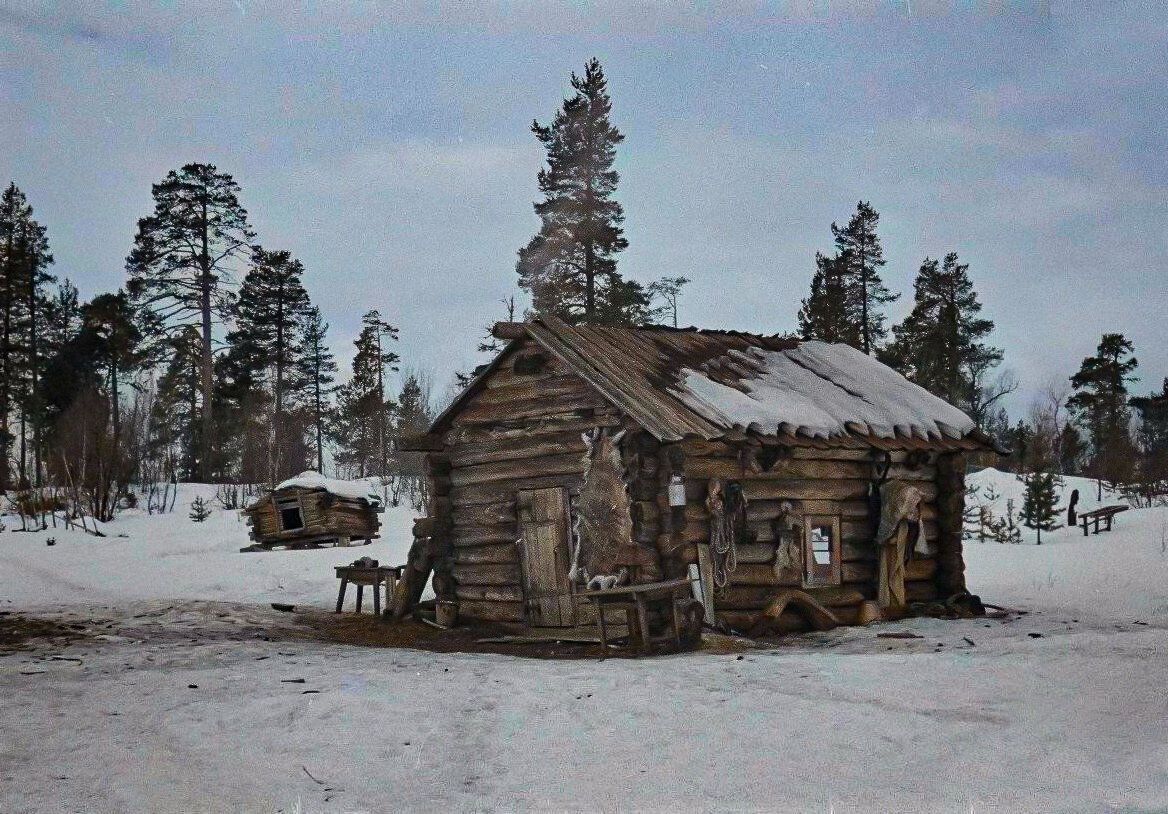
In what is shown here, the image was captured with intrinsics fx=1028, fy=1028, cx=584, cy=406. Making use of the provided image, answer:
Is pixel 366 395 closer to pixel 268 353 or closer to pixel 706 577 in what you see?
pixel 268 353

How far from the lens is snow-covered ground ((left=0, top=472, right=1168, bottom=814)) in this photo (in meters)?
6.42

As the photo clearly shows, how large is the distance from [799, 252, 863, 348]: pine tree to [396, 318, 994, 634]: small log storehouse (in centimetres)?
2486

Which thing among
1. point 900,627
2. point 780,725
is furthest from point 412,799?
point 900,627

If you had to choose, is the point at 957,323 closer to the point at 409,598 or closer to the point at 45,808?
the point at 409,598

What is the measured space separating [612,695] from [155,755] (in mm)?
3840

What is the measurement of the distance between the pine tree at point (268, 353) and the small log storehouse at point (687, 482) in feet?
118

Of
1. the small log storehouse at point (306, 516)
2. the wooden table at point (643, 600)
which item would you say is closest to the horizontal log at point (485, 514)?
the wooden table at point (643, 600)

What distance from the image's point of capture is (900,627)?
14484 millimetres

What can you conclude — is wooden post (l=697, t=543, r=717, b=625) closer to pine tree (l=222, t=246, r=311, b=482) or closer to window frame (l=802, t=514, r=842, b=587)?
window frame (l=802, t=514, r=842, b=587)

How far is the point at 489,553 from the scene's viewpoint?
16.2m

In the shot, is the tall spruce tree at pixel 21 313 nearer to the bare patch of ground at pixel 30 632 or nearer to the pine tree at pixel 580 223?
the pine tree at pixel 580 223

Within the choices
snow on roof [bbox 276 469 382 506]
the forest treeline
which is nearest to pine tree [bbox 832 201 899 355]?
the forest treeline

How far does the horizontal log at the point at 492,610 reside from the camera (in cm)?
1577

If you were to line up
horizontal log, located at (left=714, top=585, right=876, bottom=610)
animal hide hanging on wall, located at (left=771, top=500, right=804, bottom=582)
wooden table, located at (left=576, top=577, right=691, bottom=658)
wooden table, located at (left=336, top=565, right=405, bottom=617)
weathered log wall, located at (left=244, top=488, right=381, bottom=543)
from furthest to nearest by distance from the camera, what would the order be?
weathered log wall, located at (left=244, top=488, right=381, bottom=543)
wooden table, located at (left=336, top=565, right=405, bottom=617)
animal hide hanging on wall, located at (left=771, top=500, right=804, bottom=582)
horizontal log, located at (left=714, top=585, right=876, bottom=610)
wooden table, located at (left=576, top=577, right=691, bottom=658)
